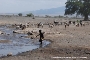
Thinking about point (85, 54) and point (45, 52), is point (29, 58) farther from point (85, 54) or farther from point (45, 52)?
point (85, 54)

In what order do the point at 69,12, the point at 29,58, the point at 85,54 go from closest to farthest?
the point at 29,58, the point at 85,54, the point at 69,12

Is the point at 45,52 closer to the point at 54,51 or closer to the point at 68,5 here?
the point at 54,51

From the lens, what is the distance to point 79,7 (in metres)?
95.4

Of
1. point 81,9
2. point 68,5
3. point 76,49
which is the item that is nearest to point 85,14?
point 81,9

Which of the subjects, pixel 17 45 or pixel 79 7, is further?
pixel 79 7

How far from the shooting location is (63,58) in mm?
19000

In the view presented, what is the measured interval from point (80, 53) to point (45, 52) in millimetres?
2831

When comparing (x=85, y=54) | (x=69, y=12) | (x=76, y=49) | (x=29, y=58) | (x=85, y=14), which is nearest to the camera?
(x=29, y=58)

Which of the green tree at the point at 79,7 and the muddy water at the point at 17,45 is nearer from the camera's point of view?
the muddy water at the point at 17,45

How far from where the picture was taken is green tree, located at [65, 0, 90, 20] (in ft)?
306

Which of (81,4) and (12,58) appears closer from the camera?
(12,58)

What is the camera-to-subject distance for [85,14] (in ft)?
306

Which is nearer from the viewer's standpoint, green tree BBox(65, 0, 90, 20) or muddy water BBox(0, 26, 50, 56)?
muddy water BBox(0, 26, 50, 56)

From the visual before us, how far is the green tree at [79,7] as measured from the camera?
93.2 m
